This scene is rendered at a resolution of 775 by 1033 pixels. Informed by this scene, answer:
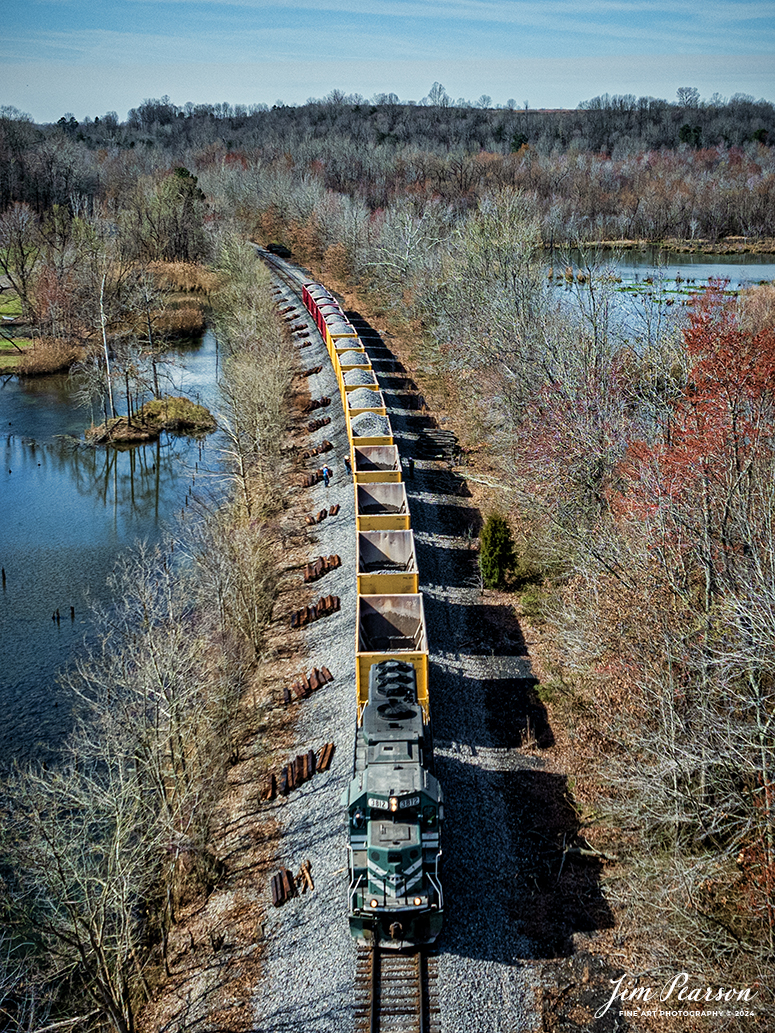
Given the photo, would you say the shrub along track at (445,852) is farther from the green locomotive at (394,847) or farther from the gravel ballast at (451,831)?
the green locomotive at (394,847)

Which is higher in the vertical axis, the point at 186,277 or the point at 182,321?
the point at 186,277

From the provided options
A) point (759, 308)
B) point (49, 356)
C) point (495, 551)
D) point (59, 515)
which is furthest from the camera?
point (49, 356)

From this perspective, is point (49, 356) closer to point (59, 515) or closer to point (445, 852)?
point (59, 515)

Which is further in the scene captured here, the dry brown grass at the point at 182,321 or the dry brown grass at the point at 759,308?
the dry brown grass at the point at 182,321

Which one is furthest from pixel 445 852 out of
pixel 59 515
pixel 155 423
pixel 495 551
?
pixel 155 423

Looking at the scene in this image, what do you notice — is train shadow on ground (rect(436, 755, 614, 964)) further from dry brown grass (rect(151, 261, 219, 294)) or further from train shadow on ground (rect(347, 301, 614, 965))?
dry brown grass (rect(151, 261, 219, 294))

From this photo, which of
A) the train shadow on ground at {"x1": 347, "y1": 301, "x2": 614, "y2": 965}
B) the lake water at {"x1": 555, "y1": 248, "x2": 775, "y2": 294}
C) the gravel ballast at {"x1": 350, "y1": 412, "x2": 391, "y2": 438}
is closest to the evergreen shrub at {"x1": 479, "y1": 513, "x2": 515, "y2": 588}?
the train shadow on ground at {"x1": 347, "y1": 301, "x2": 614, "y2": 965}

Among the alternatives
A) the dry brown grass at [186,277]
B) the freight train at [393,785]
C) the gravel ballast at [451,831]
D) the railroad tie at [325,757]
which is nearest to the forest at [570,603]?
the gravel ballast at [451,831]
